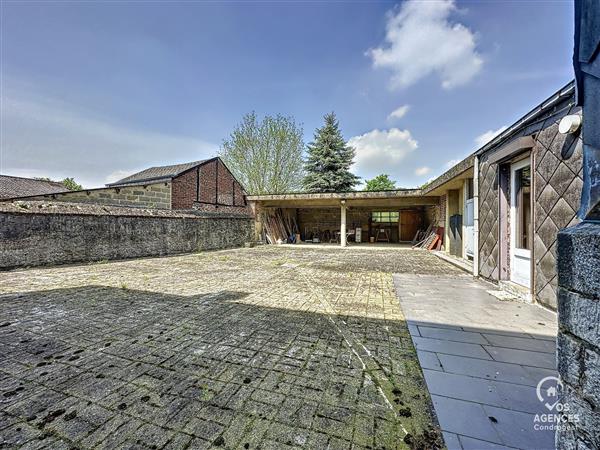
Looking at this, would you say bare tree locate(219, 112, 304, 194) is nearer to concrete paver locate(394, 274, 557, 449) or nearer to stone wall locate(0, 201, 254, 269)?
stone wall locate(0, 201, 254, 269)

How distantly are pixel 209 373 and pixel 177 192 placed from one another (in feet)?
38.0

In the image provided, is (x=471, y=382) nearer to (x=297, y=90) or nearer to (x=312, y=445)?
(x=312, y=445)

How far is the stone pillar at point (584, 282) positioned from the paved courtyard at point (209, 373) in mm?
726

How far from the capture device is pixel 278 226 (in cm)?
1432

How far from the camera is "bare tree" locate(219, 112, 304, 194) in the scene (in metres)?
17.0

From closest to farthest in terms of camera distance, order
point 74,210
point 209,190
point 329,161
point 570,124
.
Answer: point 570,124, point 74,210, point 209,190, point 329,161

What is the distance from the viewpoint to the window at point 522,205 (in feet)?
12.3

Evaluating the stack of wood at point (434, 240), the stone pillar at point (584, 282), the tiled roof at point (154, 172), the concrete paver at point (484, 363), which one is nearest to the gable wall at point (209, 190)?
the tiled roof at point (154, 172)

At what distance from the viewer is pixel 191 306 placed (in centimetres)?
330

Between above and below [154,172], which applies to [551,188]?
below

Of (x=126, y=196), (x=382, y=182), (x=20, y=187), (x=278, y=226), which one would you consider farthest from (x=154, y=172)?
(x=382, y=182)

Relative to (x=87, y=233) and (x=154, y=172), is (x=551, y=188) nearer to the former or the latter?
(x=87, y=233)

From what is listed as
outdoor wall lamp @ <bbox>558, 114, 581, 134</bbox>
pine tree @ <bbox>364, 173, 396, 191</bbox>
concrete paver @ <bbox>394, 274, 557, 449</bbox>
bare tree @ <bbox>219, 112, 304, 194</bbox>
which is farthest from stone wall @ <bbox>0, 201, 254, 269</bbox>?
pine tree @ <bbox>364, 173, 396, 191</bbox>

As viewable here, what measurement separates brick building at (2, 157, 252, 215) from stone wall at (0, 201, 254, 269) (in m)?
2.60
